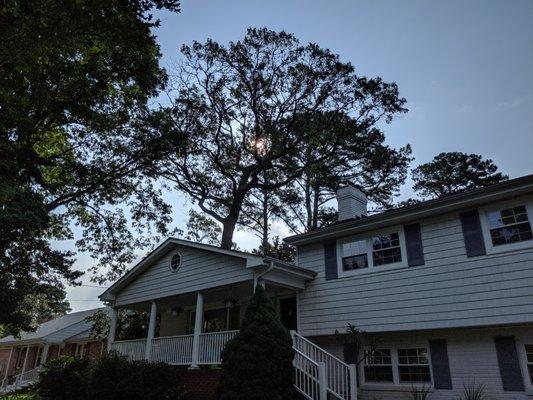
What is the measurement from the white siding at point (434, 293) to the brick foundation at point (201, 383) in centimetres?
304

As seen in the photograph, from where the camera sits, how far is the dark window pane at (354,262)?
12.2 metres

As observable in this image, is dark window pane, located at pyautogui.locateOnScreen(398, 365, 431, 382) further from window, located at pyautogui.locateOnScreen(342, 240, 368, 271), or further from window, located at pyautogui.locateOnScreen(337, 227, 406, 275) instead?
window, located at pyautogui.locateOnScreen(342, 240, 368, 271)

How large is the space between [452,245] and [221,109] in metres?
14.8

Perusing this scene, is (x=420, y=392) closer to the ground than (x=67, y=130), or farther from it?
closer to the ground

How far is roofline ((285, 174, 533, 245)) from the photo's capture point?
972cm

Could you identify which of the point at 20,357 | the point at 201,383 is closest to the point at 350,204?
the point at 201,383

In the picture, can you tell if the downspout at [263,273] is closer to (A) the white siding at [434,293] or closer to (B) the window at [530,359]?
(A) the white siding at [434,293]

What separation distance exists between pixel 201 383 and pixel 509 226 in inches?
368

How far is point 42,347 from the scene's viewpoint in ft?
102

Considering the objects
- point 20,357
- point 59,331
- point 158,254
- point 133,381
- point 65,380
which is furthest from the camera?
point 20,357

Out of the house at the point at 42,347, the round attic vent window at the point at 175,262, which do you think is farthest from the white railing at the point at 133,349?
the house at the point at 42,347

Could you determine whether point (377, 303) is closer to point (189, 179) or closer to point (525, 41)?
point (525, 41)

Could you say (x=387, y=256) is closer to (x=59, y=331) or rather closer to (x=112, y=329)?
(x=112, y=329)

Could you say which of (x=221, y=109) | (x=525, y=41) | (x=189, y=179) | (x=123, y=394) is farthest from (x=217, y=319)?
(x=525, y=41)
